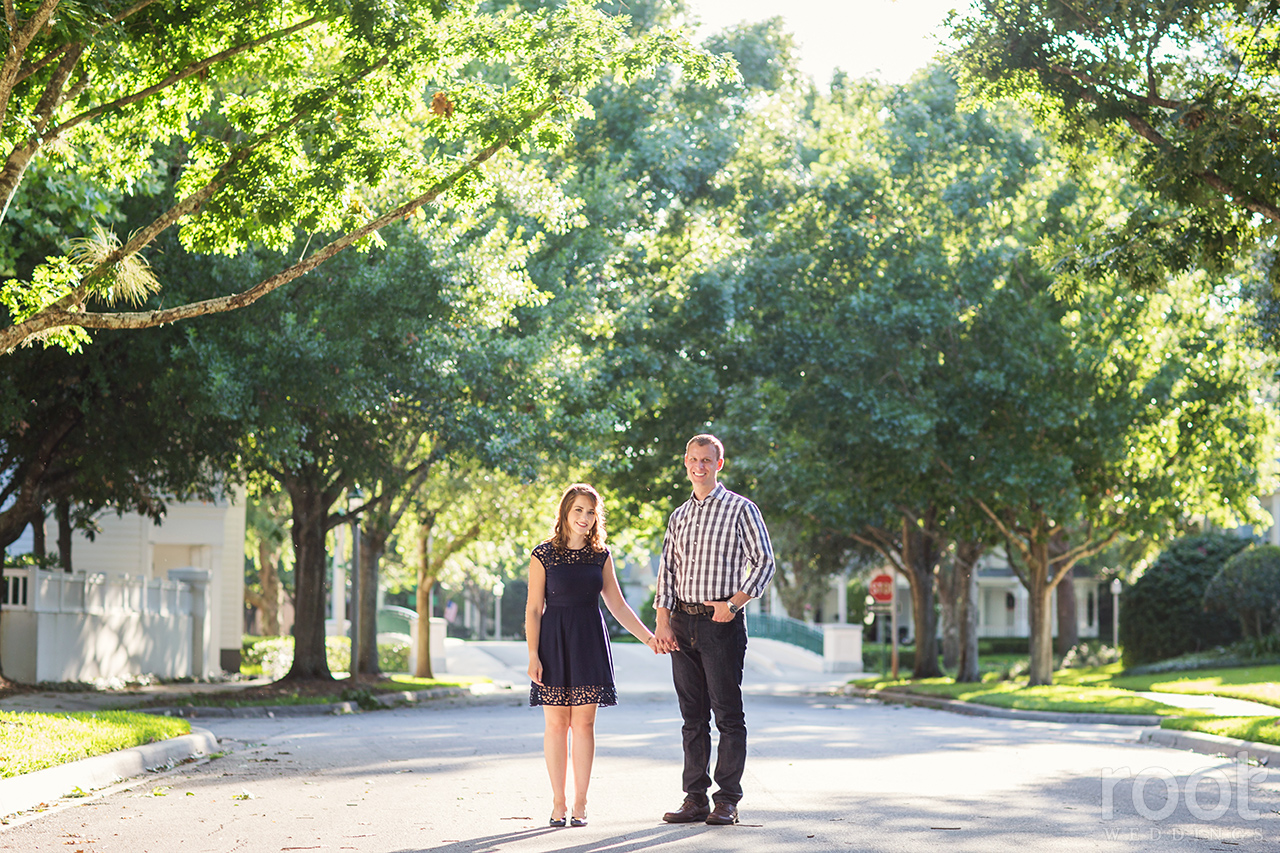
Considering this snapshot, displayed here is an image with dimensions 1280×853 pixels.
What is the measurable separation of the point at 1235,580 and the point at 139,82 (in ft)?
92.8

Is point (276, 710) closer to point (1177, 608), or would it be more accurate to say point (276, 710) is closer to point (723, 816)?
point (723, 816)

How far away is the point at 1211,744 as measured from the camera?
14.2 meters

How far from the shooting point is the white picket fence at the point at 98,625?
2256 centimetres

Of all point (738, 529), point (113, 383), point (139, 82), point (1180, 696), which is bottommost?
point (1180, 696)

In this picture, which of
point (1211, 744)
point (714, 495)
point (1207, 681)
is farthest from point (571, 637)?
point (1207, 681)

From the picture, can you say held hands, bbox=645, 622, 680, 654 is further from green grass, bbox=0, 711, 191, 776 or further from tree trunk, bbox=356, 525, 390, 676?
tree trunk, bbox=356, 525, 390, 676

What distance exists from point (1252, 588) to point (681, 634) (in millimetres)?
28211

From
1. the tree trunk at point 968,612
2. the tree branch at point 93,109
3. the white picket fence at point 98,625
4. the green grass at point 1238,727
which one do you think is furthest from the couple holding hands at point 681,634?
the tree trunk at point 968,612

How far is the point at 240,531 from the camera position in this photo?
35.8 m

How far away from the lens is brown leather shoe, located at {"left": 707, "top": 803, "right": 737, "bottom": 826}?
A: 7805mm

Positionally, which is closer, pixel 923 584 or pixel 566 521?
pixel 566 521

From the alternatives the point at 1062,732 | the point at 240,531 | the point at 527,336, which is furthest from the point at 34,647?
the point at 1062,732

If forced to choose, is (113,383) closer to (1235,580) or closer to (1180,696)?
(1180,696)

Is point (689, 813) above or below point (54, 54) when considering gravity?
below
